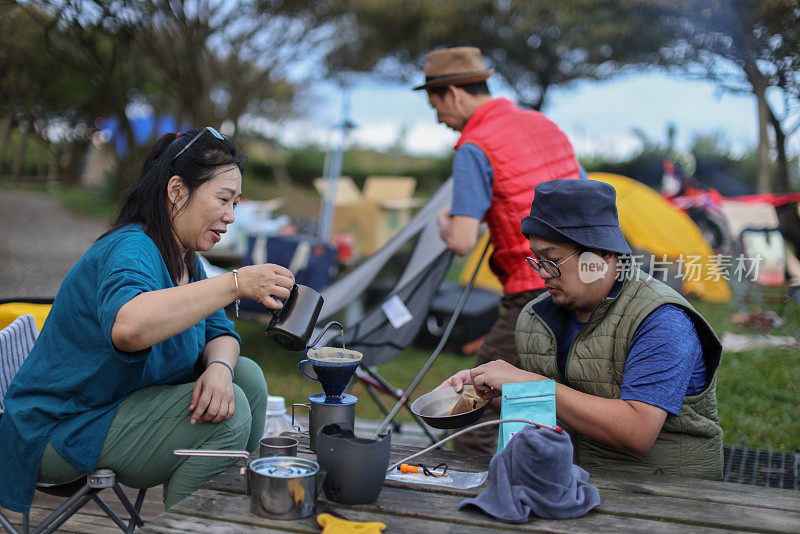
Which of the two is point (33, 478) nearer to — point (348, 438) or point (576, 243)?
point (348, 438)

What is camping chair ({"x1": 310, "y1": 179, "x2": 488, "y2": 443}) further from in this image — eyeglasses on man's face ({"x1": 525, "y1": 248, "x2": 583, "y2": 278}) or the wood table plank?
the wood table plank

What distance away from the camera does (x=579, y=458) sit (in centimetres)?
197

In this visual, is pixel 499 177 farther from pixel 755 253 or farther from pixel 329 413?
pixel 755 253

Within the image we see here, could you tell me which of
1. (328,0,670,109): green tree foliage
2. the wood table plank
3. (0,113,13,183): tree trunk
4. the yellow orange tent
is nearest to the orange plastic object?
the wood table plank

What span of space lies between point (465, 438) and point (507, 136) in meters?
1.19

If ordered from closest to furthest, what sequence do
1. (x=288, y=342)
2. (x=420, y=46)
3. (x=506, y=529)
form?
(x=506, y=529) < (x=288, y=342) < (x=420, y=46)

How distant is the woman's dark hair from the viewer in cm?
194

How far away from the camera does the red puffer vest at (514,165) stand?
109 inches

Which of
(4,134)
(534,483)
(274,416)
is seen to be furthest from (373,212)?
(534,483)

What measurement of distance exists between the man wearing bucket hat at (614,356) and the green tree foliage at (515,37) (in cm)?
1094

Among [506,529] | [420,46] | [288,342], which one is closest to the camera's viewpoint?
[506,529]

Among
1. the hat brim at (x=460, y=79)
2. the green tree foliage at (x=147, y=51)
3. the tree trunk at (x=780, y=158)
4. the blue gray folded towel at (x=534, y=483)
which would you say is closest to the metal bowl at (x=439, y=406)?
the blue gray folded towel at (x=534, y=483)

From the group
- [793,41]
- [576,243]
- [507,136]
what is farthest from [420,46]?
[576,243]

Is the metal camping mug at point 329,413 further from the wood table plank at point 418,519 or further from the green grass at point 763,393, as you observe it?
the green grass at point 763,393
